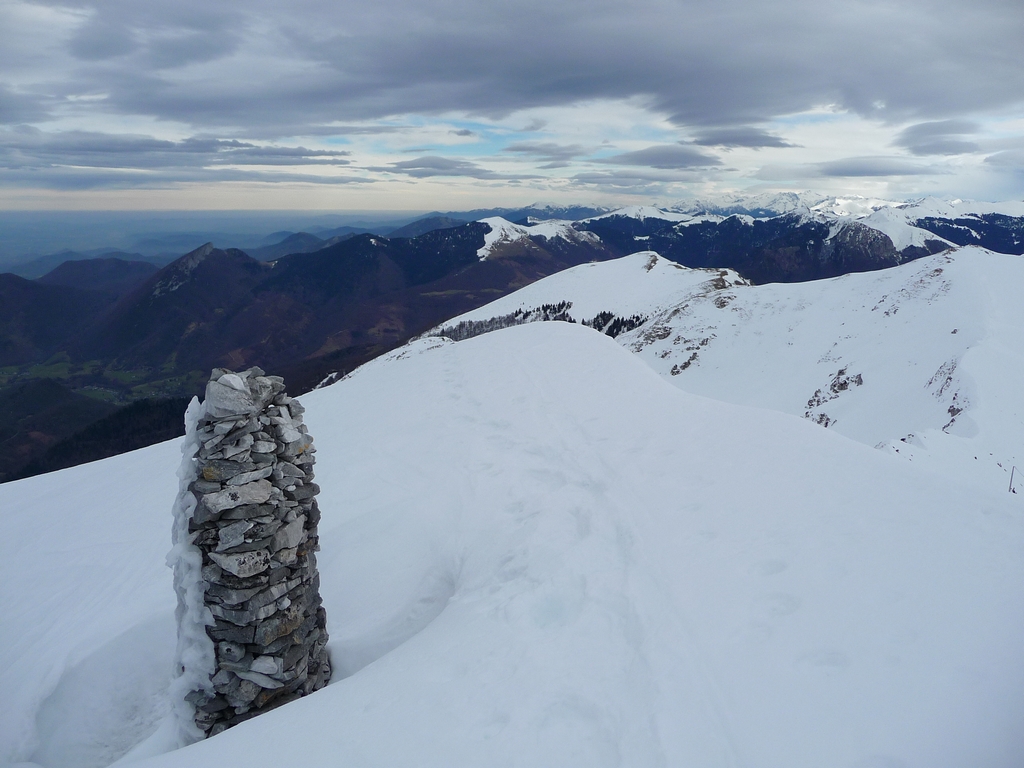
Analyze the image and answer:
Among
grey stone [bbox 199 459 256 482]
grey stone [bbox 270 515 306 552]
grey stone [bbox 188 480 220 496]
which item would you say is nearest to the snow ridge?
grey stone [bbox 188 480 220 496]

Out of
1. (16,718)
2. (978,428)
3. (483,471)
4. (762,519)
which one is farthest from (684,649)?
(978,428)

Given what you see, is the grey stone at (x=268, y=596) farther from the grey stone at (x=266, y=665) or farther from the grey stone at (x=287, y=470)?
the grey stone at (x=287, y=470)

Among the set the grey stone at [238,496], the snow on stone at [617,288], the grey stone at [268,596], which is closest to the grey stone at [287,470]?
the grey stone at [238,496]

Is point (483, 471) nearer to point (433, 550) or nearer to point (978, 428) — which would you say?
point (433, 550)

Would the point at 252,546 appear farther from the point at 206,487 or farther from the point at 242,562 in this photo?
the point at 206,487

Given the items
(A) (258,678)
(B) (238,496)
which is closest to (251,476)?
(B) (238,496)

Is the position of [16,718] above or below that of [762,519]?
below

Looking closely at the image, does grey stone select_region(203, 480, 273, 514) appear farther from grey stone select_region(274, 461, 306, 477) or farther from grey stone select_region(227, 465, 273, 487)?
grey stone select_region(274, 461, 306, 477)
